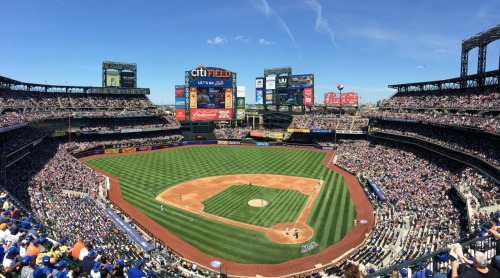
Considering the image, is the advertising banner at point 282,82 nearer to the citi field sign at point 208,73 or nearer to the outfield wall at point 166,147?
the citi field sign at point 208,73

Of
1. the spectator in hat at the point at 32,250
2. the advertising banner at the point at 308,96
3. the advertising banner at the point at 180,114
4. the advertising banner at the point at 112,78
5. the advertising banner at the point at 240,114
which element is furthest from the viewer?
the advertising banner at the point at 240,114

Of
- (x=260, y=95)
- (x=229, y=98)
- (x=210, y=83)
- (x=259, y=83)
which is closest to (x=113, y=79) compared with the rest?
(x=210, y=83)

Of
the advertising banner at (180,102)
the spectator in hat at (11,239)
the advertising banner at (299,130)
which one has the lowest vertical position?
the spectator in hat at (11,239)

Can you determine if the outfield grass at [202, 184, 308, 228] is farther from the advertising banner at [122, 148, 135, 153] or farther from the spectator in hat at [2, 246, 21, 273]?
the advertising banner at [122, 148, 135, 153]

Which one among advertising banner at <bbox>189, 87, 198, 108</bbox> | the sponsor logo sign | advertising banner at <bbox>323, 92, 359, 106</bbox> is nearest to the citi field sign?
advertising banner at <bbox>189, 87, 198, 108</bbox>

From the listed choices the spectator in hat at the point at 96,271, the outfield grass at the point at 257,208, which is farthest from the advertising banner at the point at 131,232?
the spectator in hat at the point at 96,271
